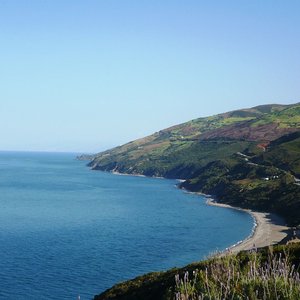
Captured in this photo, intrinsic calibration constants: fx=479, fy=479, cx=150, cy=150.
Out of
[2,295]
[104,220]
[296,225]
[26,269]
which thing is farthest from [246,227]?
[2,295]

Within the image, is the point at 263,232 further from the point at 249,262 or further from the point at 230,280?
the point at 230,280

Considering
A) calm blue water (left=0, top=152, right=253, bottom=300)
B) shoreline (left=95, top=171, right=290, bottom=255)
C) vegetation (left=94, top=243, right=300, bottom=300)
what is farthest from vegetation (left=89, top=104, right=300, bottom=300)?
calm blue water (left=0, top=152, right=253, bottom=300)

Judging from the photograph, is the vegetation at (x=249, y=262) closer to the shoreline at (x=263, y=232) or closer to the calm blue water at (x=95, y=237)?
the shoreline at (x=263, y=232)

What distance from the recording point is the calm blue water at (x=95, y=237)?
63.7 meters

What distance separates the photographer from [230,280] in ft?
82.3

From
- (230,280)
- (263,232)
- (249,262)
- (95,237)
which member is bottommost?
(263,232)

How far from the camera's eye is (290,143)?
651ft

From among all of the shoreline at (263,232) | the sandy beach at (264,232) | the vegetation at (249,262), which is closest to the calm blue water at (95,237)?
the shoreline at (263,232)

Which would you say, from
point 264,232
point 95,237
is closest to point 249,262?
point 95,237

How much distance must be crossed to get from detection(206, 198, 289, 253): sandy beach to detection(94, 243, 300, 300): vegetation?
35366 millimetres

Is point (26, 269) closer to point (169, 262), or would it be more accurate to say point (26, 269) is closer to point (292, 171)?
point (169, 262)

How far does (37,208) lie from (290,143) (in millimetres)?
112241

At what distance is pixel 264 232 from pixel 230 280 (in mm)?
79718

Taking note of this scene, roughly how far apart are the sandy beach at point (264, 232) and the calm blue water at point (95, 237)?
2774 mm
